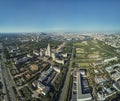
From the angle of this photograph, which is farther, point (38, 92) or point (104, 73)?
point (104, 73)

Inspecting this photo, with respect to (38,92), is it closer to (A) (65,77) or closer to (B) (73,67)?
(A) (65,77)

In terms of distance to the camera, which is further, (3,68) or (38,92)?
(3,68)

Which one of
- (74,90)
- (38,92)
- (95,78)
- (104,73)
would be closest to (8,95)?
(38,92)

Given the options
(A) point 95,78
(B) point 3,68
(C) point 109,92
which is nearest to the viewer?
(C) point 109,92

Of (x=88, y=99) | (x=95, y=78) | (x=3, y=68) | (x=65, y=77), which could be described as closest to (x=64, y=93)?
(x=88, y=99)

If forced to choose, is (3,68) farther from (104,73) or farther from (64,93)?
(104,73)

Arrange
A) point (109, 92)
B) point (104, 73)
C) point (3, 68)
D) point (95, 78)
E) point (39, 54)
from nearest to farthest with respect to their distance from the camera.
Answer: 1. point (109, 92)
2. point (95, 78)
3. point (104, 73)
4. point (3, 68)
5. point (39, 54)

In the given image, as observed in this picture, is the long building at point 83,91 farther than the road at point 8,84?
No

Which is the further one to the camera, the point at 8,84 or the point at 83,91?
the point at 8,84

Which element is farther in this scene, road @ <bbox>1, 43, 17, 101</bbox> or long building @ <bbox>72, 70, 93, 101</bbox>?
road @ <bbox>1, 43, 17, 101</bbox>
